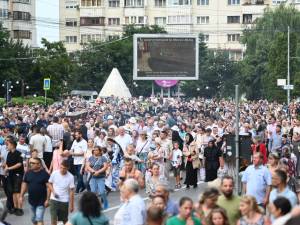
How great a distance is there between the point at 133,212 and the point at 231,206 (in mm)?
1179

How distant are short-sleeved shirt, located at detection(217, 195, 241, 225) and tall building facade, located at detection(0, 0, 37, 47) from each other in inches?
4429

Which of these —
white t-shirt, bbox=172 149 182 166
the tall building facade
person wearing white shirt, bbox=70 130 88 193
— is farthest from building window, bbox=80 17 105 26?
person wearing white shirt, bbox=70 130 88 193

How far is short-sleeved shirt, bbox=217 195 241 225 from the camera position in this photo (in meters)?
13.3

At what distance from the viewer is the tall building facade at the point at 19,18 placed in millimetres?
125125

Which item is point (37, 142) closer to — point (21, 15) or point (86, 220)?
point (86, 220)

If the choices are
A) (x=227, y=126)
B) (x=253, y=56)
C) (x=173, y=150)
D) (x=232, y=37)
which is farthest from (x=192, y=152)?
(x=232, y=37)

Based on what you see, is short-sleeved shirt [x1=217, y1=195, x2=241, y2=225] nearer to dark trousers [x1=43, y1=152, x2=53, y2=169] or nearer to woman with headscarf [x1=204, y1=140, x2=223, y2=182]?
dark trousers [x1=43, y1=152, x2=53, y2=169]

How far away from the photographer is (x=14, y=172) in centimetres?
2159

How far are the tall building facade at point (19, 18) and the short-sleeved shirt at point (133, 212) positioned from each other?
369 feet

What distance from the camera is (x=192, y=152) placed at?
28.6 m

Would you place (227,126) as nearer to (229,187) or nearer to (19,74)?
(229,187)

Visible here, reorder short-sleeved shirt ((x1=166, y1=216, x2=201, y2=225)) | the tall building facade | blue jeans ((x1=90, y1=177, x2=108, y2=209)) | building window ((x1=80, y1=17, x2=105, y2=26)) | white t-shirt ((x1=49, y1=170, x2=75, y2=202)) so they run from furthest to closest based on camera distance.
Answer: building window ((x1=80, y1=17, x2=105, y2=26)), the tall building facade, blue jeans ((x1=90, y1=177, x2=108, y2=209)), white t-shirt ((x1=49, y1=170, x2=75, y2=202)), short-sleeved shirt ((x1=166, y1=216, x2=201, y2=225))

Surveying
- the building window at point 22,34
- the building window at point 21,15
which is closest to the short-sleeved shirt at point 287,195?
the building window at point 22,34

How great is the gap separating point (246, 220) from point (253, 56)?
90.8 m
